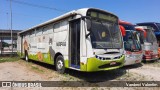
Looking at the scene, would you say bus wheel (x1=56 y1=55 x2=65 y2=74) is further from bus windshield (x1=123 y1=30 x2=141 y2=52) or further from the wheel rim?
bus windshield (x1=123 y1=30 x2=141 y2=52)

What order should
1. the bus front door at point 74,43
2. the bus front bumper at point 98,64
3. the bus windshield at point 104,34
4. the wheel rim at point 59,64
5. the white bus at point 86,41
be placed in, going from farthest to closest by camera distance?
the wheel rim at point 59,64 → the bus front door at point 74,43 → the bus windshield at point 104,34 → the white bus at point 86,41 → the bus front bumper at point 98,64

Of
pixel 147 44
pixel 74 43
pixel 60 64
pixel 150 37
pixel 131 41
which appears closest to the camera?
pixel 74 43

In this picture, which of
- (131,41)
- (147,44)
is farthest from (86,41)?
(147,44)

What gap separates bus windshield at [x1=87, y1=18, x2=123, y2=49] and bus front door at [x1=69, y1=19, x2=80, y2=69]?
2.53ft

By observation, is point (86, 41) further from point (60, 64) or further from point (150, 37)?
point (150, 37)

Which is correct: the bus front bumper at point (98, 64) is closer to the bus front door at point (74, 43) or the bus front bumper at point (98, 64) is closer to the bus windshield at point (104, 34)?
the bus windshield at point (104, 34)

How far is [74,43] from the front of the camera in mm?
8477

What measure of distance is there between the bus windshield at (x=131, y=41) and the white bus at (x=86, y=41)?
2338 mm

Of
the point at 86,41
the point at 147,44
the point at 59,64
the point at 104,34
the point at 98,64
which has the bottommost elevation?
the point at 59,64

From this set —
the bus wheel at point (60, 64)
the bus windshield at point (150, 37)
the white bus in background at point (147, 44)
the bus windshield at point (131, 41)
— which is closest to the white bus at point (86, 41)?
the bus wheel at point (60, 64)

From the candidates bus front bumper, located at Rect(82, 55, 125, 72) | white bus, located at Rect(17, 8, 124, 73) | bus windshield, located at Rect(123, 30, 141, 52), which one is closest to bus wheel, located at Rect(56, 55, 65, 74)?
white bus, located at Rect(17, 8, 124, 73)

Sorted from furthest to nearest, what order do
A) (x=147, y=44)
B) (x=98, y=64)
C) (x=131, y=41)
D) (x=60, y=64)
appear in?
(x=147, y=44), (x=131, y=41), (x=60, y=64), (x=98, y=64)

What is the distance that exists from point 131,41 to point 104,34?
3.99 m

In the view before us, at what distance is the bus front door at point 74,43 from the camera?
8127 millimetres
